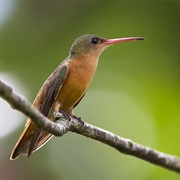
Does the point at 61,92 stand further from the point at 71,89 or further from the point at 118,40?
the point at 118,40

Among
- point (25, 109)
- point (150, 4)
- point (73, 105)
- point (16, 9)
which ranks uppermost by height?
point (150, 4)

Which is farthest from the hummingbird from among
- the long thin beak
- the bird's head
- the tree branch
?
the tree branch

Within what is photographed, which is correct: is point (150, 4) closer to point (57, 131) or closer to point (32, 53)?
point (32, 53)

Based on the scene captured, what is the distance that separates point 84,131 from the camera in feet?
14.7

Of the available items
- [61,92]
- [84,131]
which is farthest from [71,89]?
[84,131]

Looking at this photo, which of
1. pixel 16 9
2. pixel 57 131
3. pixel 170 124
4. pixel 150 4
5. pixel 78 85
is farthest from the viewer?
pixel 16 9

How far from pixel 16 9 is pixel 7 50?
1.01 m

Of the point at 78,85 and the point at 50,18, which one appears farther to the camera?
the point at 50,18

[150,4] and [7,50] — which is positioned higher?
[150,4]

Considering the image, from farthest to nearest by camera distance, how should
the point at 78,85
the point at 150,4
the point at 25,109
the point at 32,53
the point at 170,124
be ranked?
the point at 150,4 < the point at 32,53 < the point at 78,85 < the point at 170,124 < the point at 25,109

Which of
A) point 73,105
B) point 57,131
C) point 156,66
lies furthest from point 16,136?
point 57,131

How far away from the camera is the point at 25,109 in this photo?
3180 millimetres

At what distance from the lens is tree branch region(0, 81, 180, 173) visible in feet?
10.2

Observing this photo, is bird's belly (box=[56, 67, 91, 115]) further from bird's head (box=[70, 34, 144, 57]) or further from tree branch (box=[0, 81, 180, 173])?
tree branch (box=[0, 81, 180, 173])
